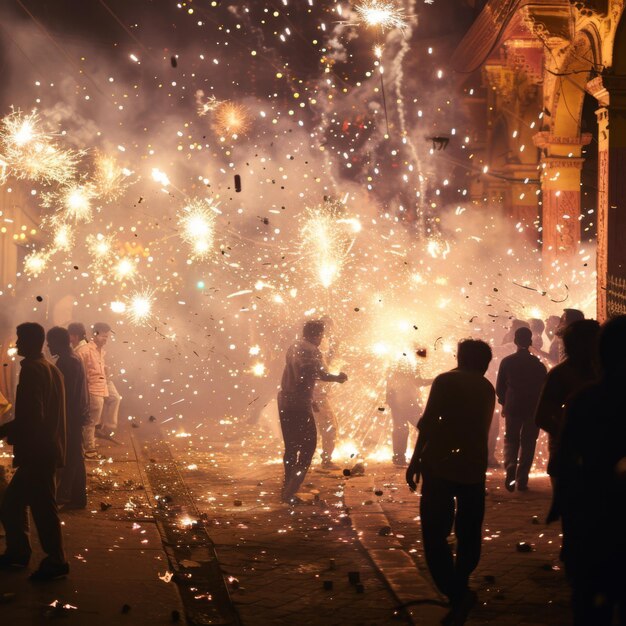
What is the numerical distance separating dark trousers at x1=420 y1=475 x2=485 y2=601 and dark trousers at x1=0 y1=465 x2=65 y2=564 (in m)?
2.50

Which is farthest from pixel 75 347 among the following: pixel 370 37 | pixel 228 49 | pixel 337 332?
pixel 370 37

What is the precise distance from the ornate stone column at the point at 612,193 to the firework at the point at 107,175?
55.5 ft

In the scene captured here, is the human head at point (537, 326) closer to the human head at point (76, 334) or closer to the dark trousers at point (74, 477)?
the human head at point (76, 334)

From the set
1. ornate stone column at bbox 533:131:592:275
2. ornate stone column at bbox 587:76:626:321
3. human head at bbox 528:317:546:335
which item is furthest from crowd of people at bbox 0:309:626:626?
ornate stone column at bbox 533:131:592:275

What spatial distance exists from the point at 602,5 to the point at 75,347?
25.8ft

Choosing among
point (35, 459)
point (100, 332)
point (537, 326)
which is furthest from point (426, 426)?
point (100, 332)

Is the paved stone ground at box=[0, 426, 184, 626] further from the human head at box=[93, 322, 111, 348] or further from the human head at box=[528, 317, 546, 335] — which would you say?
the human head at box=[528, 317, 546, 335]

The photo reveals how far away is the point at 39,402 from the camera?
6.66 m

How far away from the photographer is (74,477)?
911cm

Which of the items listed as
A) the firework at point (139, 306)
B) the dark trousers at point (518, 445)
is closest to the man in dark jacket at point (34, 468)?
the dark trousers at point (518, 445)

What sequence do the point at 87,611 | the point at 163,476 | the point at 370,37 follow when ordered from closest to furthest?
the point at 87,611 → the point at 163,476 → the point at 370,37

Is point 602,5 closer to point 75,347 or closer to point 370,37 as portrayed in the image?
point 75,347

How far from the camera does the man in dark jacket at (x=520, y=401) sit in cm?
985

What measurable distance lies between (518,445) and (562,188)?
6601 millimetres
